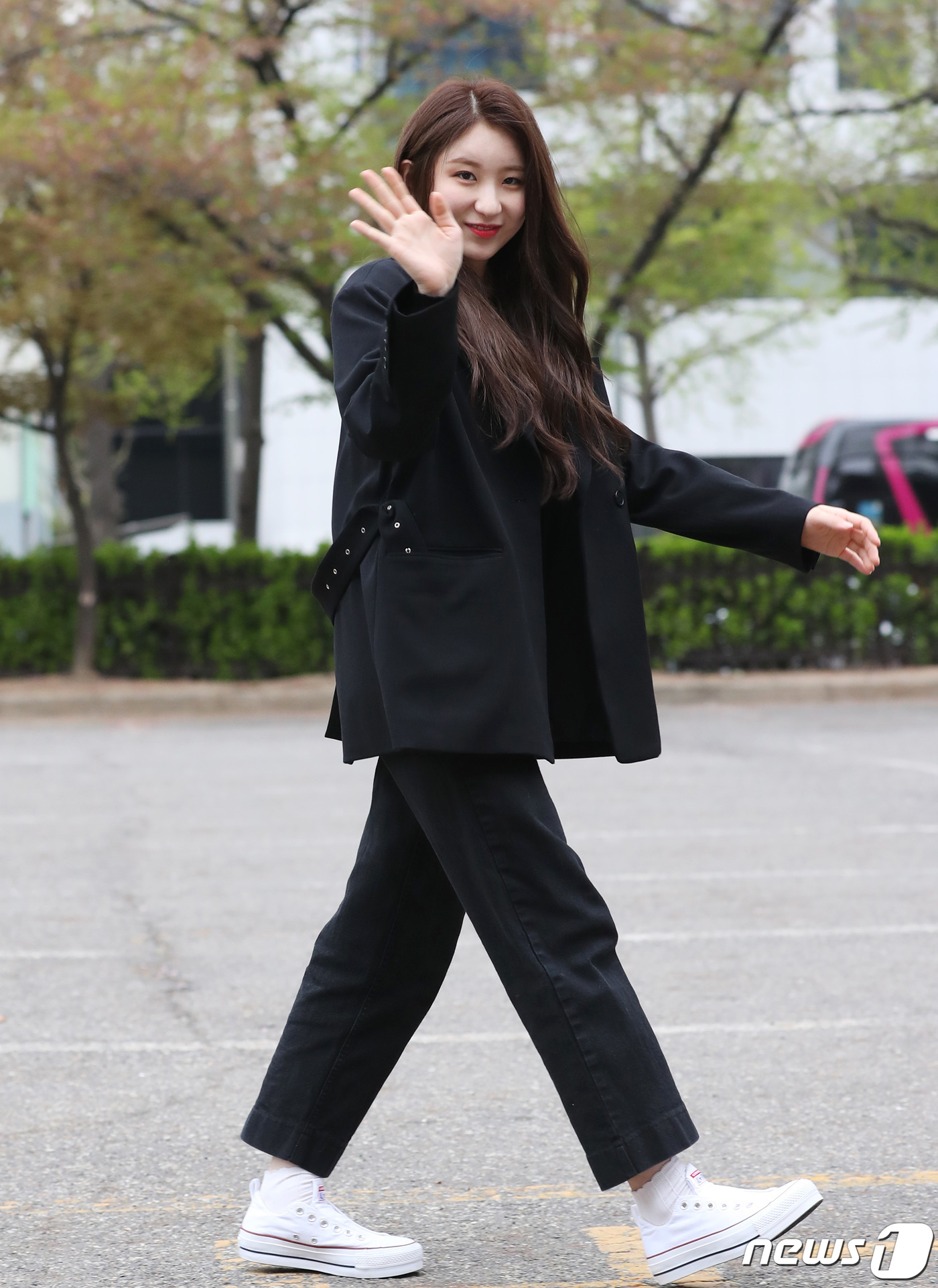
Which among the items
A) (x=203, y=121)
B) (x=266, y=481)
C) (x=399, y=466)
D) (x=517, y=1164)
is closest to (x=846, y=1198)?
(x=517, y=1164)

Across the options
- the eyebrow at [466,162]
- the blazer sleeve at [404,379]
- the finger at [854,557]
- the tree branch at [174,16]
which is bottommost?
the finger at [854,557]

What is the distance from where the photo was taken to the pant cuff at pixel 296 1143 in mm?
2756

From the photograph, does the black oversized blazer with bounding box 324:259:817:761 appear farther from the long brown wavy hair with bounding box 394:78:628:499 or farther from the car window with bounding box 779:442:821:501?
the car window with bounding box 779:442:821:501

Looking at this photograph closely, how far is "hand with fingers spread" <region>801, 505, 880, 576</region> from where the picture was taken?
278cm

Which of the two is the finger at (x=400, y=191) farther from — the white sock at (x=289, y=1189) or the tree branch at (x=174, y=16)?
the tree branch at (x=174, y=16)

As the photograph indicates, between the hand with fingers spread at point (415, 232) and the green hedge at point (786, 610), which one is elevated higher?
the hand with fingers spread at point (415, 232)

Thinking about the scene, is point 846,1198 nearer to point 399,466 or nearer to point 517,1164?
point 517,1164

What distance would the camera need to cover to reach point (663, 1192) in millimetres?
2564

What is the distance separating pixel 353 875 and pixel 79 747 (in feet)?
29.8

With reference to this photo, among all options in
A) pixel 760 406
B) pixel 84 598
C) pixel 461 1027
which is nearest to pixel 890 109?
pixel 84 598

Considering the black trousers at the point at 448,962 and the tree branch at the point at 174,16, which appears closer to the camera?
the black trousers at the point at 448,962

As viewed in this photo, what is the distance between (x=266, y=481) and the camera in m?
32.1

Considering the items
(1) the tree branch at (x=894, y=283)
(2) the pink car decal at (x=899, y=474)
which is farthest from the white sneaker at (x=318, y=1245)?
(2) the pink car decal at (x=899, y=474)

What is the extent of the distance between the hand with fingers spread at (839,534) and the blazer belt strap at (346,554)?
737mm
